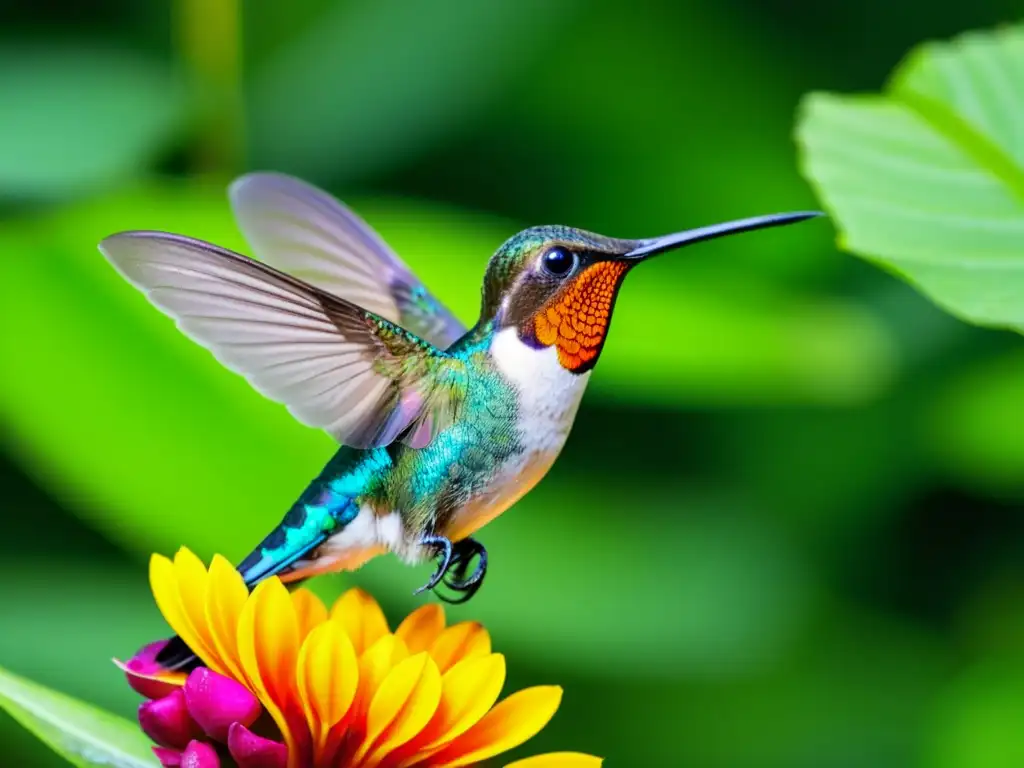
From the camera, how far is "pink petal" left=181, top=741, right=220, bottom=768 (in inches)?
34.2

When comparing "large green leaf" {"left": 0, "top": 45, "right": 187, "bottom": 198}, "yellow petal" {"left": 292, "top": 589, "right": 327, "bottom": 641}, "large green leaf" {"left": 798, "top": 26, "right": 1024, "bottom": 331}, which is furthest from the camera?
"large green leaf" {"left": 0, "top": 45, "right": 187, "bottom": 198}

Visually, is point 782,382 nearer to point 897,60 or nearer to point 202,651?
point 897,60

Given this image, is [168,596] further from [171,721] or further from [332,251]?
[332,251]

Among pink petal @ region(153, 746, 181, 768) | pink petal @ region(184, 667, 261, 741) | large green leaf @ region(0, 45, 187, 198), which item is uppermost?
large green leaf @ region(0, 45, 187, 198)

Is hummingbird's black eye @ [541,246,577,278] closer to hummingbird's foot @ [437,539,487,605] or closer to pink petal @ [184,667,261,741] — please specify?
hummingbird's foot @ [437,539,487,605]

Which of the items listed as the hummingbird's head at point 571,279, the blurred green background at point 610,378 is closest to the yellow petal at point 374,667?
the hummingbird's head at point 571,279

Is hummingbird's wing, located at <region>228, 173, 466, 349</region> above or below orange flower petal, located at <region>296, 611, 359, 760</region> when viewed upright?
above

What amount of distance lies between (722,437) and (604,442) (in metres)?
0.26

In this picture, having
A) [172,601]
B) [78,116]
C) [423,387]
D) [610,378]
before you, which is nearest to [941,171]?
[423,387]

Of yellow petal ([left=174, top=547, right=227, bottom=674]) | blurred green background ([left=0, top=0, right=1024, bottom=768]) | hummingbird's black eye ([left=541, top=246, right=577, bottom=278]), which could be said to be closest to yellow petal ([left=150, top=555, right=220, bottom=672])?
yellow petal ([left=174, top=547, right=227, bottom=674])

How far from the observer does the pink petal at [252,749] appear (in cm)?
86

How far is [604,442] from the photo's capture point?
9.84ft

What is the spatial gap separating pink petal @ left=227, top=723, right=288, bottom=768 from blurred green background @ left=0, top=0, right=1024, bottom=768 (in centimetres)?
118

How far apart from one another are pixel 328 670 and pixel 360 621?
11 centimetres
